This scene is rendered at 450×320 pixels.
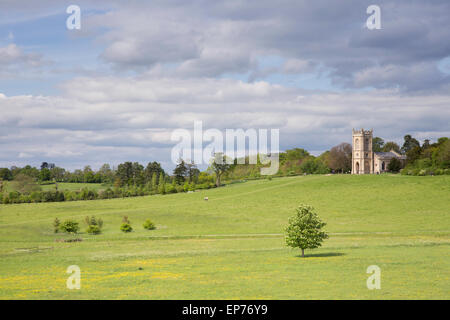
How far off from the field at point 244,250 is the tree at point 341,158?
55.6 metres

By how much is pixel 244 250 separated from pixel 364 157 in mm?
119564

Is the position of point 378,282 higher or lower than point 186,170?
lower

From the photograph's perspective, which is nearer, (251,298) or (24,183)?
(251,298)

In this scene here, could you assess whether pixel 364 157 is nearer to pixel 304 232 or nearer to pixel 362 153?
pixel 362 153

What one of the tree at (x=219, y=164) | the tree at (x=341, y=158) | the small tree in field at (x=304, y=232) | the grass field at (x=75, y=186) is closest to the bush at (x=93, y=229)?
the small tree in field at (x=304, y=232)

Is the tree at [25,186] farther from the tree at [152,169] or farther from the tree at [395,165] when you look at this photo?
the tree at [395,165]

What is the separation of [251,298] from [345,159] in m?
143

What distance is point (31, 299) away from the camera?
23.2 meters

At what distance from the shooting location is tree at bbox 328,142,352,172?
517 feet

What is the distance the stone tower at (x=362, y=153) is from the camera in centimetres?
15300
